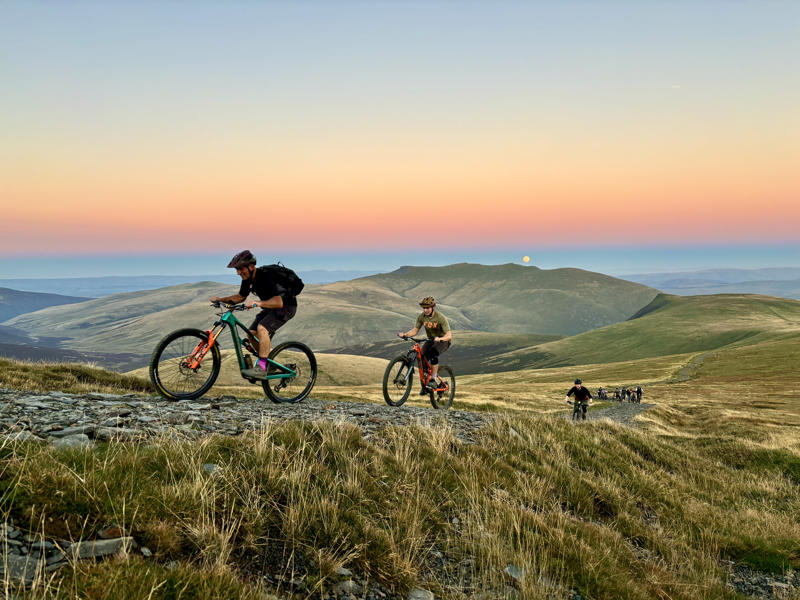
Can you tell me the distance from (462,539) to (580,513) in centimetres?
382

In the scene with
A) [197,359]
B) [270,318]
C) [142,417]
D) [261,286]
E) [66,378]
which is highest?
[261,286]

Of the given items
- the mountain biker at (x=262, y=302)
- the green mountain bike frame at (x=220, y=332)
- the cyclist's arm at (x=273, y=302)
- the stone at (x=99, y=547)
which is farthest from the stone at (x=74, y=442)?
the cyclist's arm at (x=273, y=302)

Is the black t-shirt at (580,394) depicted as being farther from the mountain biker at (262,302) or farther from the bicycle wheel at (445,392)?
the mountain biker at (262,302)

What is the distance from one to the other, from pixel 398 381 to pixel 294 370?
492 cm

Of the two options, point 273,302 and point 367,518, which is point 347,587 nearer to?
point 367,518

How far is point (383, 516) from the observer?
5.83 m

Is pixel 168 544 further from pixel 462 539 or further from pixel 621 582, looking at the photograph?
pixel 621 582

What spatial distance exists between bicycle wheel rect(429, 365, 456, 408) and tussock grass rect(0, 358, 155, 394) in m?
12.2

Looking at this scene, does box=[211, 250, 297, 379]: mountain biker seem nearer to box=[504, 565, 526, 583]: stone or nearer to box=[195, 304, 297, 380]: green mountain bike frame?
box=[195, 304, 297, 380]: green mountain bike frame

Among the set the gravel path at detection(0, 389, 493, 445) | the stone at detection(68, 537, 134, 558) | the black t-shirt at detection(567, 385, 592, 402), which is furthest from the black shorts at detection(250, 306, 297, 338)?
the black t-shirt at detection(567, 385, 592, 402)

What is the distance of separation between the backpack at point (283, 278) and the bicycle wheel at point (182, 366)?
237 cm

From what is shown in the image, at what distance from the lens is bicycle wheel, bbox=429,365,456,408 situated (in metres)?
18.2

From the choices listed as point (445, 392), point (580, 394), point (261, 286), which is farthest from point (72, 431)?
point (580, 394)

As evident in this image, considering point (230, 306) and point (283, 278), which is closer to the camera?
point (230, 306)
